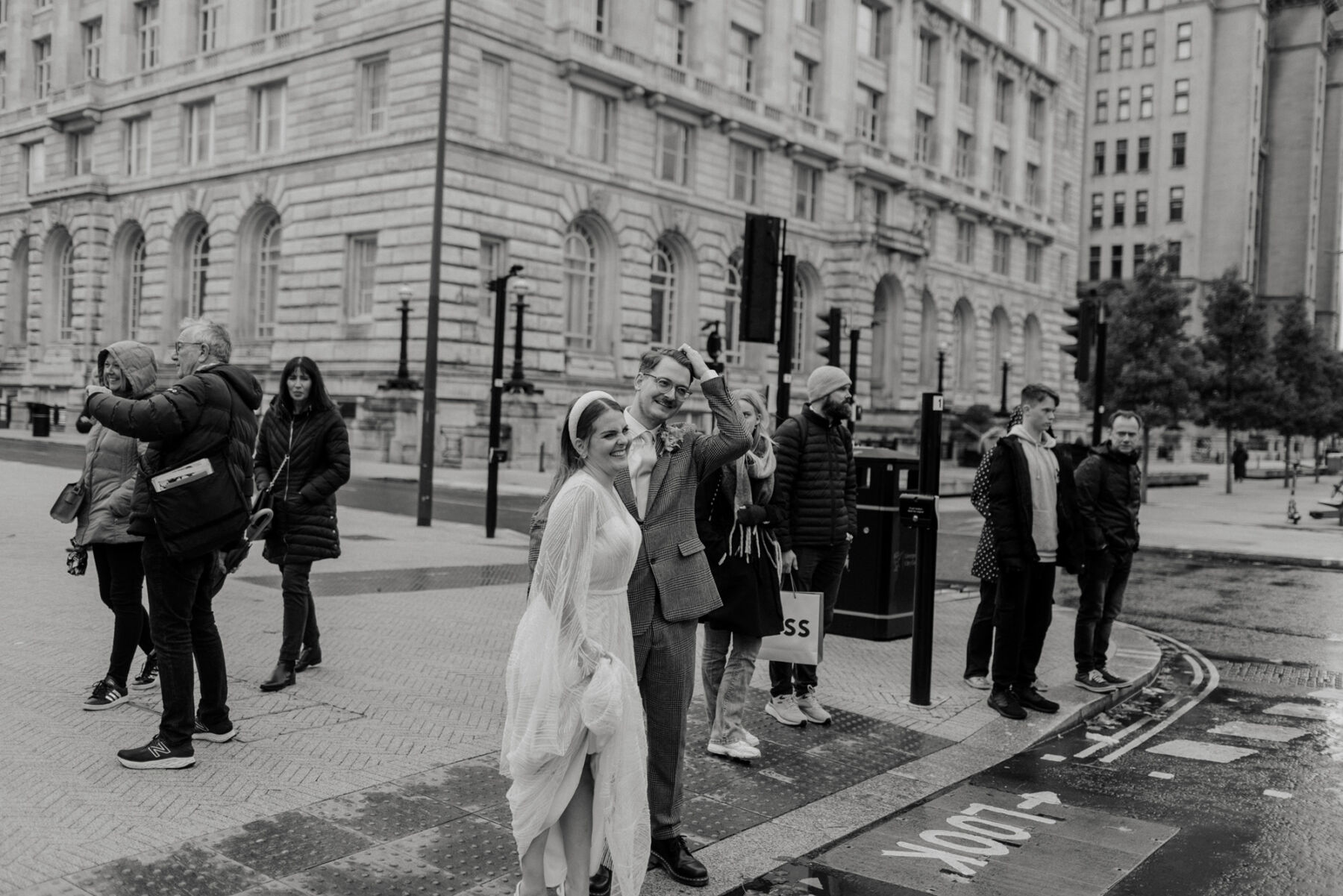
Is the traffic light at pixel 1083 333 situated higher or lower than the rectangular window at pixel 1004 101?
lower

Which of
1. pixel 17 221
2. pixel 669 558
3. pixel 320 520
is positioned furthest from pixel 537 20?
pixel 669 558

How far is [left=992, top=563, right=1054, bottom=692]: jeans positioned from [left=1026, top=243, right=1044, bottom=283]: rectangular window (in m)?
61.0

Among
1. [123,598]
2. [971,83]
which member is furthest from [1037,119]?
[123,598]

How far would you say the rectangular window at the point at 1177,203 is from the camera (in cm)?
8906

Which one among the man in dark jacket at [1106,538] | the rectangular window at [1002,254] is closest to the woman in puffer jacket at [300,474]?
the man in dark jacket at [1106,538]

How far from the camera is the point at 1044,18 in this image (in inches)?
2542

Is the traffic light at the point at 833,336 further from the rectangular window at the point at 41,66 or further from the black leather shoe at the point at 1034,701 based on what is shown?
the rectangular window at the point at 41,66

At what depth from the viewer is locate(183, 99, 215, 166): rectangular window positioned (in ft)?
134

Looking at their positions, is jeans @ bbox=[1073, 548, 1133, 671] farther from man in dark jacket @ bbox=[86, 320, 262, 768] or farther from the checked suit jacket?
man in dark jacket @ bbox=[86, 320, 262, 768]

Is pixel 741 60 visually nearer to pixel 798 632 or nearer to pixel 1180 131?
pixel 798 632

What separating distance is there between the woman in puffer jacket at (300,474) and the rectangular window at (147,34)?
137ft

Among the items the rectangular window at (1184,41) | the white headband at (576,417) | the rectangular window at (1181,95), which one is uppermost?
the rectangular window at (1184,41)

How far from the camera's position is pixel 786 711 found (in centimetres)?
700

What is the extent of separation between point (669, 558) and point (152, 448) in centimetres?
256
